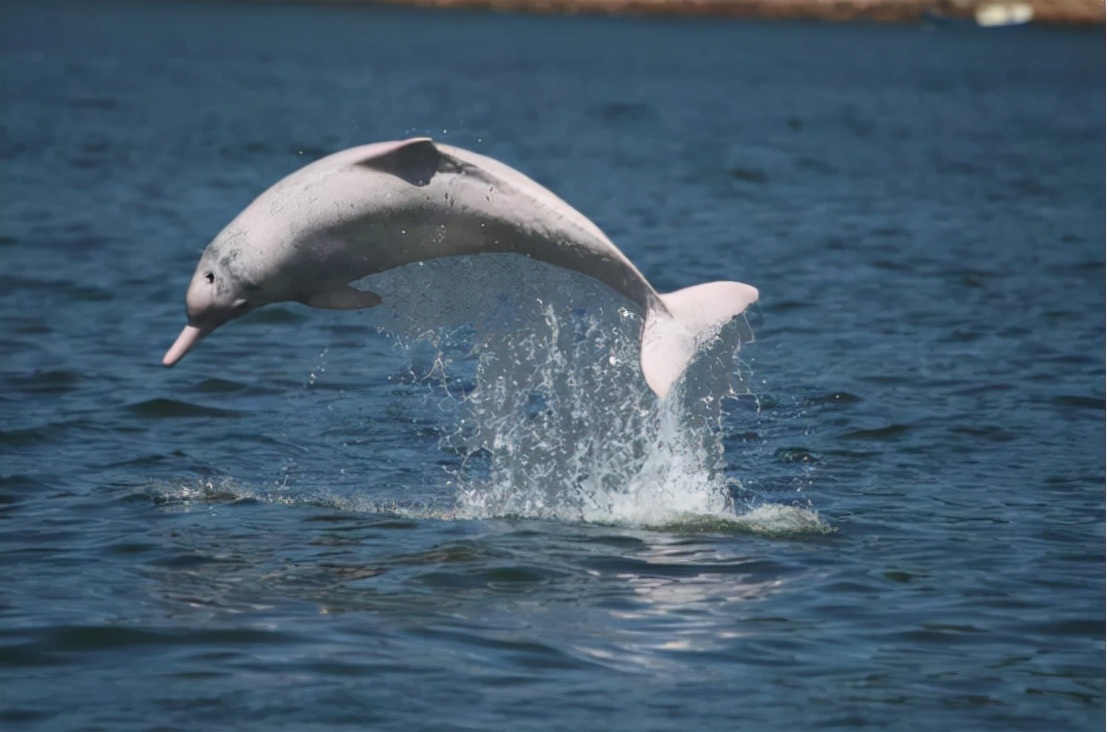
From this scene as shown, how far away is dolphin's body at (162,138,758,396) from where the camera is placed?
37.0 feet

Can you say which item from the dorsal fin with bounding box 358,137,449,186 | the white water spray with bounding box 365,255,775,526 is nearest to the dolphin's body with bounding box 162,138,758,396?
the dorsal fin with bounding box 358,137,449,186

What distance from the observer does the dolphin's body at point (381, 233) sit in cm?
A: 1129

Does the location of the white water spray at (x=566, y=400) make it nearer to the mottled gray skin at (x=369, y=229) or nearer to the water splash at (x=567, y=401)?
the water splash at (x=567, y=401)

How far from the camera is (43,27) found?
127312mm

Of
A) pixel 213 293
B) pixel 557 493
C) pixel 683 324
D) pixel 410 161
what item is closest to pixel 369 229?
pixel 410 161

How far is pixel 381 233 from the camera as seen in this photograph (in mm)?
11469

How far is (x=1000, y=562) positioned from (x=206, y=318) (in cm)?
546

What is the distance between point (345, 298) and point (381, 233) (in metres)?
0.52

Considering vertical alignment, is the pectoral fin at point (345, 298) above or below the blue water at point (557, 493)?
above

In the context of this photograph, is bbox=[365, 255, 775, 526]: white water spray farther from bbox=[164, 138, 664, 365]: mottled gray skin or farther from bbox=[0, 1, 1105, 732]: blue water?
bbox=[164, 138, 664, 365]: mottled gray skin

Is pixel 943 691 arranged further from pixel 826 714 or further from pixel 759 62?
pixel 759 62

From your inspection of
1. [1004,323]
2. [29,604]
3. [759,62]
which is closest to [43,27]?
[759,62]

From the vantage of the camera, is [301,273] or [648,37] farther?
[648,37]

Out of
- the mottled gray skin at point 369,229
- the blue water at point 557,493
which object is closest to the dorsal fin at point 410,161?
the mottled gray skin at point 369,229
